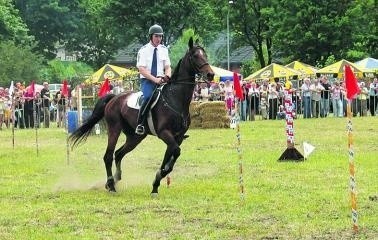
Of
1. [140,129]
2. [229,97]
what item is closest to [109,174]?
[140,129]

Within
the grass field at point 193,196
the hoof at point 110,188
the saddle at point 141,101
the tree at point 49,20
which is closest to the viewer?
the grass field at point 193,196

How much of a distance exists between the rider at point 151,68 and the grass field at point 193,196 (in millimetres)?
1360

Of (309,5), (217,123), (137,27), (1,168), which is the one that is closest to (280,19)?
(309,5)

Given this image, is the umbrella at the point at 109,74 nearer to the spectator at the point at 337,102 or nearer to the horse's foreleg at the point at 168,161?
the spectator at the point at 337,102

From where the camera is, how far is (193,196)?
1259 centimetres

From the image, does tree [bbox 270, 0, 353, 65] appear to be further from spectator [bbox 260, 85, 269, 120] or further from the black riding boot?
the black riding boot

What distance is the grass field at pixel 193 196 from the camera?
962 centimetres

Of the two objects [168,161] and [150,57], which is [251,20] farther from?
[168,161]

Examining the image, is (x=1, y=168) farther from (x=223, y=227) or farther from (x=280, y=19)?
(x=280, y=19)

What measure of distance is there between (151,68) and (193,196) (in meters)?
2.38

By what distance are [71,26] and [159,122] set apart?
71.0m

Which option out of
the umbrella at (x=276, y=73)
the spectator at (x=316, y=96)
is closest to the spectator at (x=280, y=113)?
the spectator at (x=316, y=96)

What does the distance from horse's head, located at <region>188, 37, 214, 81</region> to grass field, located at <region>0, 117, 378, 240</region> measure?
1893 millimetres

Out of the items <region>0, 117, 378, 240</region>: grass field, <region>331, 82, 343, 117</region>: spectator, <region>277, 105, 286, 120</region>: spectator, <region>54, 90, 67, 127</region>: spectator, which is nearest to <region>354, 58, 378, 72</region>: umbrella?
<region>331, 82, 343, 117</region>: spectator
